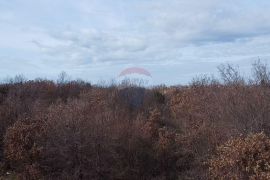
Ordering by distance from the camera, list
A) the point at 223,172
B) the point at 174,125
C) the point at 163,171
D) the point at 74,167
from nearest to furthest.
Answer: the point at 223,172
the point at 74,167
the point at 163,171
the point at 174,125

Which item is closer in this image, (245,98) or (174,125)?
(245,98)

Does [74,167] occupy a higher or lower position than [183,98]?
lower

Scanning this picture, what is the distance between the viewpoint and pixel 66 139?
1241cm

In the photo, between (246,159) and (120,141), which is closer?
(246,159)

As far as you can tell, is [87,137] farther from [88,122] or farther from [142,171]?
[142,171]

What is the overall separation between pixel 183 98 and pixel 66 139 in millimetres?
10220

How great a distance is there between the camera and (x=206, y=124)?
14.0m

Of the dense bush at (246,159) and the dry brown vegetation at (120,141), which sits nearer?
the dense bush at (246,159)

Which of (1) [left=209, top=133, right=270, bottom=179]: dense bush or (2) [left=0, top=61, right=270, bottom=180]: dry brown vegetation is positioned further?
(2) [left=0, top=61, right=270, bottom=180]: dry brown vegetation

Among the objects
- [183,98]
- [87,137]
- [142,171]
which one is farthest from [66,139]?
[183,98]

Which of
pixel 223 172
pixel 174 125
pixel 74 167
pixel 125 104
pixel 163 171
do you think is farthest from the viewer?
pixel 125 104

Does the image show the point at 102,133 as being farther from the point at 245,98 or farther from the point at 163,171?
the point at 245,98

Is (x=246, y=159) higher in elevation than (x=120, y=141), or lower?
lower

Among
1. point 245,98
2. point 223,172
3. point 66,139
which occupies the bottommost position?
point 223,172
